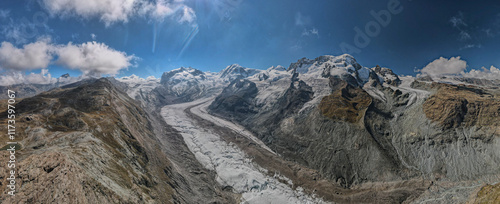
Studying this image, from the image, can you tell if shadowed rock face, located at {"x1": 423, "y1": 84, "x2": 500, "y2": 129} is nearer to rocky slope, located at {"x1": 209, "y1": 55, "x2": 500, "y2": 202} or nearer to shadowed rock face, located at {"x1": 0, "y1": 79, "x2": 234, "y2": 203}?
rocky slope, located at {"x1": 209, "y1": 55, "x2": 500, "y2": 202}

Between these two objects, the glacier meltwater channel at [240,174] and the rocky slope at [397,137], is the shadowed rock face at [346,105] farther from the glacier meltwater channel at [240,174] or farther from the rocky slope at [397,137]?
the glacier meltwater channel at [240,174]

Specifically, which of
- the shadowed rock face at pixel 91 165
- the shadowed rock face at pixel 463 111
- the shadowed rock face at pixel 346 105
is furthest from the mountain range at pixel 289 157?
the shadowed rock face at pixel 346 105

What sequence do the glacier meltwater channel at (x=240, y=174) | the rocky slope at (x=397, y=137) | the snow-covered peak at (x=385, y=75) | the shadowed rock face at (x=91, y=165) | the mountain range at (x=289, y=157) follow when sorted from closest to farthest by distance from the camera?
1. the shadowed rock face at (x=91, y=165)
2. the mountain range at (x=289, y=157)
3. the rocky slope at (x=397, y=137)
4. the glacier meltwater channel at (x=240, y=174)
5. the snow-covered peak at (x=385, y=75)

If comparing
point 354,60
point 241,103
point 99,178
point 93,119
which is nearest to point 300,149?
point 99,178

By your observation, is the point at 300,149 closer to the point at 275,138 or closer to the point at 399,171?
the point at 275,138

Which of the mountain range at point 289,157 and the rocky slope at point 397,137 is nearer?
the mountain range at point 289,157
